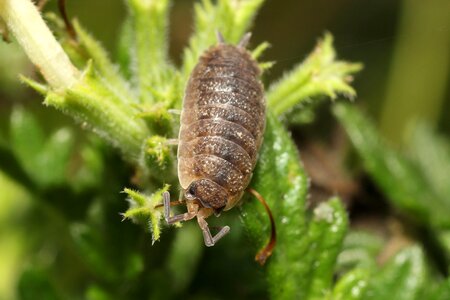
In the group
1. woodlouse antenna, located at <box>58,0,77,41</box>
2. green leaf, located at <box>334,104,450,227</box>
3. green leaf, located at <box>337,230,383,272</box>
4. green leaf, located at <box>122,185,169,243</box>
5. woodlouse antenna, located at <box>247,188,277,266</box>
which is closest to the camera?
green leaf, located at <box>122,185,169,243</box>

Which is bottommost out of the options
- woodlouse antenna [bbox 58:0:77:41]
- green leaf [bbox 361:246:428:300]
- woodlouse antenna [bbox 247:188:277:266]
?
green leaf [bbox 361:246:428:300]

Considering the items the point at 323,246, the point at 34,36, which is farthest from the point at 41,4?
the point at 323,246

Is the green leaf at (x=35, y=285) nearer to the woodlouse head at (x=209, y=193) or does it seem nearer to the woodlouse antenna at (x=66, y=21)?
the woodlouse head at (x=209, y=193)

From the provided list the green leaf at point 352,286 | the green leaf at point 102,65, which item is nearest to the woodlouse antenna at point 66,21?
the green leaf at point 102,65

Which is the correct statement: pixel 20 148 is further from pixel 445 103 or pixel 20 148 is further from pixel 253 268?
pixel 445 103

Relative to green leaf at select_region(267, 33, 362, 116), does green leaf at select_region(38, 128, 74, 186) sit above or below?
below

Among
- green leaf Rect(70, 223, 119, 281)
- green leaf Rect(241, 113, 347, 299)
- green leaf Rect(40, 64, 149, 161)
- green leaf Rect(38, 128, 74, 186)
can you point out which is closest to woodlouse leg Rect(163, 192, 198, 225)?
green leaf Rect(241, 113, 347, 299)

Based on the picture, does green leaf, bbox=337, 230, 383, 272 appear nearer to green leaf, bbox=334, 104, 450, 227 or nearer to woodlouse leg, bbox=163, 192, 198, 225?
green leaf, bbox=334, 104, 450, 227
